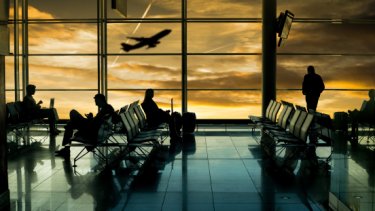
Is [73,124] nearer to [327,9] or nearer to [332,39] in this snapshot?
[327,9]

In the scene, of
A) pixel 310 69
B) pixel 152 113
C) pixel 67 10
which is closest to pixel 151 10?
pixel 67 10

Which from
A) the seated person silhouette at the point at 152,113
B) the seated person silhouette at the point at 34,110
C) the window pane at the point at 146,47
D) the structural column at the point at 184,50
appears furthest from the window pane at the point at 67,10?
the seated person silhouette at the point at 152,113

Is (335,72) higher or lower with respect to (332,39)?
lower

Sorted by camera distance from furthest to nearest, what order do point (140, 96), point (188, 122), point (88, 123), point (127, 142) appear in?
point (140, 96), point (188, 122), point (127, 142), point (88, 123)

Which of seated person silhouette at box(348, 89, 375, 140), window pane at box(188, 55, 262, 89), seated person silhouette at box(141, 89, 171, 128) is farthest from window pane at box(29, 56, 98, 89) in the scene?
seated person silhouette at box(348, 89, 375, 140)

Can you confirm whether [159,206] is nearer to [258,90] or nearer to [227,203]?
[227,203]

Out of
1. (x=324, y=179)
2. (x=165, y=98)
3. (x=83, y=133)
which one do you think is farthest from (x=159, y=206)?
(x=165, y=98)

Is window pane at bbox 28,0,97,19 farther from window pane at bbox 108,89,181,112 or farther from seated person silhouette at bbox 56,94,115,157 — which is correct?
seated person silhouette at bbox 56,94,115,157

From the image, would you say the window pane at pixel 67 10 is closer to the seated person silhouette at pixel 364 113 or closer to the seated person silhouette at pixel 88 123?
the seated person silhouette at pixel 88 123

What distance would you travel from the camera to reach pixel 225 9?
47.1 feet

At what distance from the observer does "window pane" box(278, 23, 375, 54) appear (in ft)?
44.4

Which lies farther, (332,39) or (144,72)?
(332,39)

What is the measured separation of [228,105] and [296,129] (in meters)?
5.99

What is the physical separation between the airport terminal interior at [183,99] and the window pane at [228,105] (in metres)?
0.04
